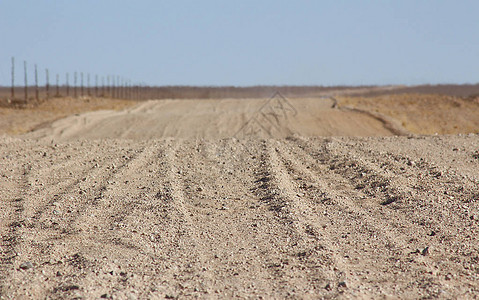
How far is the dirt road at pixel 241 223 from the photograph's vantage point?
6.27m

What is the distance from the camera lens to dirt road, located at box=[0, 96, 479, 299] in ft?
20.6

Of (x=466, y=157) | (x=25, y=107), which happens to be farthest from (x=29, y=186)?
(x=25, y=107)

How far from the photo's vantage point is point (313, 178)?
1244 cm

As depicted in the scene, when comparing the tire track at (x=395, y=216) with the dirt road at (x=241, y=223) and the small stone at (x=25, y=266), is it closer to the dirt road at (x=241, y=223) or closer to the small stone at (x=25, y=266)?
the dirt road at (x=241, y=223)

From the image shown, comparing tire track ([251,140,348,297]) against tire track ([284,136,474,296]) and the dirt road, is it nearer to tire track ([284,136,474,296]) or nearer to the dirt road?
the dirt road

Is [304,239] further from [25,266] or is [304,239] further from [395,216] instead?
[25,266]

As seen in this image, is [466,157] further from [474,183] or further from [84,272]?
[84,272]

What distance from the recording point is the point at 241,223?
8891mm

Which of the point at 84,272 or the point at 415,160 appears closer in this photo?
the point at 84,272

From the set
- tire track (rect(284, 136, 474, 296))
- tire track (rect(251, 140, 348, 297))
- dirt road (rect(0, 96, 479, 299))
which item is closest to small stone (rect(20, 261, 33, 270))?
dirt road (rect(0, 96, 479, 299))

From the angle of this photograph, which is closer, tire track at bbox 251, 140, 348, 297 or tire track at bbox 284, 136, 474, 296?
tire track at bbox 251, 140, 348, 297

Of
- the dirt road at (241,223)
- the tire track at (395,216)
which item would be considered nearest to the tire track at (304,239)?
the dirt road at (241,223)

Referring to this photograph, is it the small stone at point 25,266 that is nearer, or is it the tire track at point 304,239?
the tire track at point 304,239

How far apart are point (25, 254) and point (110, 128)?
20542 millimetres
